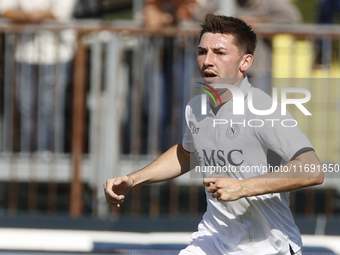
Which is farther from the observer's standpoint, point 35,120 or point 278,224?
point 35,120

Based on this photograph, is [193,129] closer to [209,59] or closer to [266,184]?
[209,59]

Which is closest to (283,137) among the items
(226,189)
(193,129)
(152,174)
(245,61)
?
(226,189)

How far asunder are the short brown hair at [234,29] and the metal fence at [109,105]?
2.76m

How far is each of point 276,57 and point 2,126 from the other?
106 inches

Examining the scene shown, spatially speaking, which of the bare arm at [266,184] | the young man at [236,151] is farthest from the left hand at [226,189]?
Answer: the young man at [236,151]

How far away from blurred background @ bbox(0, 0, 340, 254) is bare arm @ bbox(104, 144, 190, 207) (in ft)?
7.86

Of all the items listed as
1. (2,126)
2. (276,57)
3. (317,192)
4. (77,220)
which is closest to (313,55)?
(276,57)

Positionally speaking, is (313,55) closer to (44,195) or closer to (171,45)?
(171,45)

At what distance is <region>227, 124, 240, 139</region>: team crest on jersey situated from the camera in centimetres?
248

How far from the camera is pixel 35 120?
18.4 ft

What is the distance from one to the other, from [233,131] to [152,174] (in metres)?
0.53

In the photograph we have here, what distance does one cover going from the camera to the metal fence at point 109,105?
5.40 metres

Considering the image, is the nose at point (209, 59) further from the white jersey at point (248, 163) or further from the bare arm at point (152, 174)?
the bare arm at point (152, 174)

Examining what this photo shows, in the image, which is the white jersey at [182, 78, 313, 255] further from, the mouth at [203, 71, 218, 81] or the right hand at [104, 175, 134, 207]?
the right hand at [104, 175, 134, 207]
